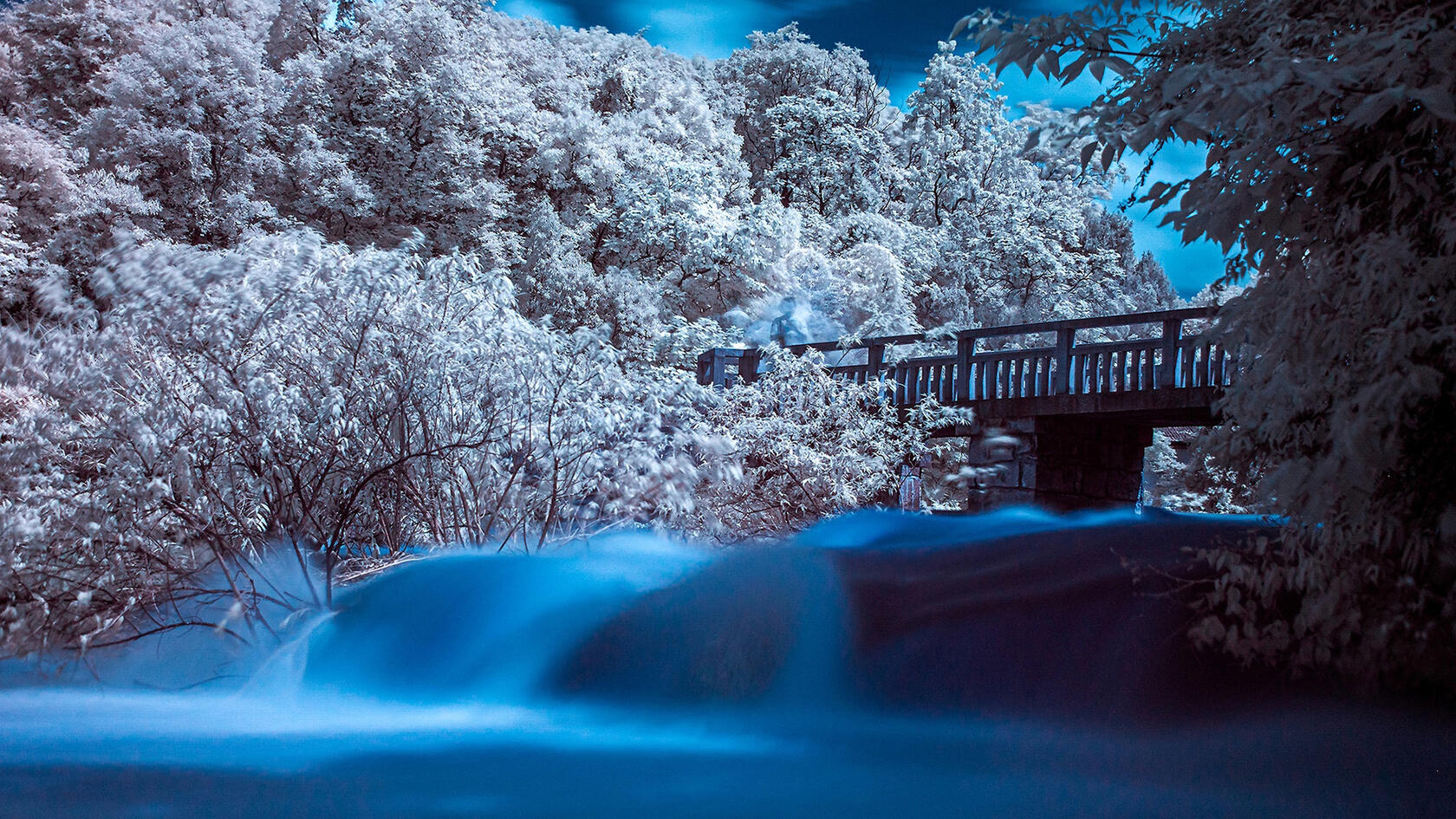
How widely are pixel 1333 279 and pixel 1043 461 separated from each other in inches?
295

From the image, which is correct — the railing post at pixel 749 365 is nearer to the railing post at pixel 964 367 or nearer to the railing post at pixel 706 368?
the railing post at pixel 706 368

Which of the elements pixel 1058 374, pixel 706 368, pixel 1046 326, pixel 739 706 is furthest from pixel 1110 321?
pixel 739 706

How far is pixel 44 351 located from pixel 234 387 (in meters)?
1.36

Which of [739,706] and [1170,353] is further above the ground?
[1170,353]

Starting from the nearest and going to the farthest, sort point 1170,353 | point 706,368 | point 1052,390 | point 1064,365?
point 1170,353
point 1064,365
point 1052,390
point 706,368

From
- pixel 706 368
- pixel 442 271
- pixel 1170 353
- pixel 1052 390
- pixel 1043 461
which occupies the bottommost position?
pixel 1043 461

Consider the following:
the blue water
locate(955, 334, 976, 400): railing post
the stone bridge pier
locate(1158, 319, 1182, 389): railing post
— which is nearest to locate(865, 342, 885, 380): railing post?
locate(955, 334, 976, 400): railing post

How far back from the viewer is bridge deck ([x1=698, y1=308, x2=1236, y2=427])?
989 cm

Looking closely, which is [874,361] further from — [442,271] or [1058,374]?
[442,271]

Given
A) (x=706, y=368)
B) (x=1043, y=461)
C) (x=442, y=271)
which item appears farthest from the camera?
(x=706, y=368)

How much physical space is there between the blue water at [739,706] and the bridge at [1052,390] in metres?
4.50

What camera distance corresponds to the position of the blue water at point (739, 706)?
3588 millimetres

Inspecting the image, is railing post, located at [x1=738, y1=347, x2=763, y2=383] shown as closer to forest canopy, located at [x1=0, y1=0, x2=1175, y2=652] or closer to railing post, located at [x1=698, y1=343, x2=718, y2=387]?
railing post, located at [x1=698, y1=343, x2=718, y2=387]

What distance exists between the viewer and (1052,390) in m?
10.6
